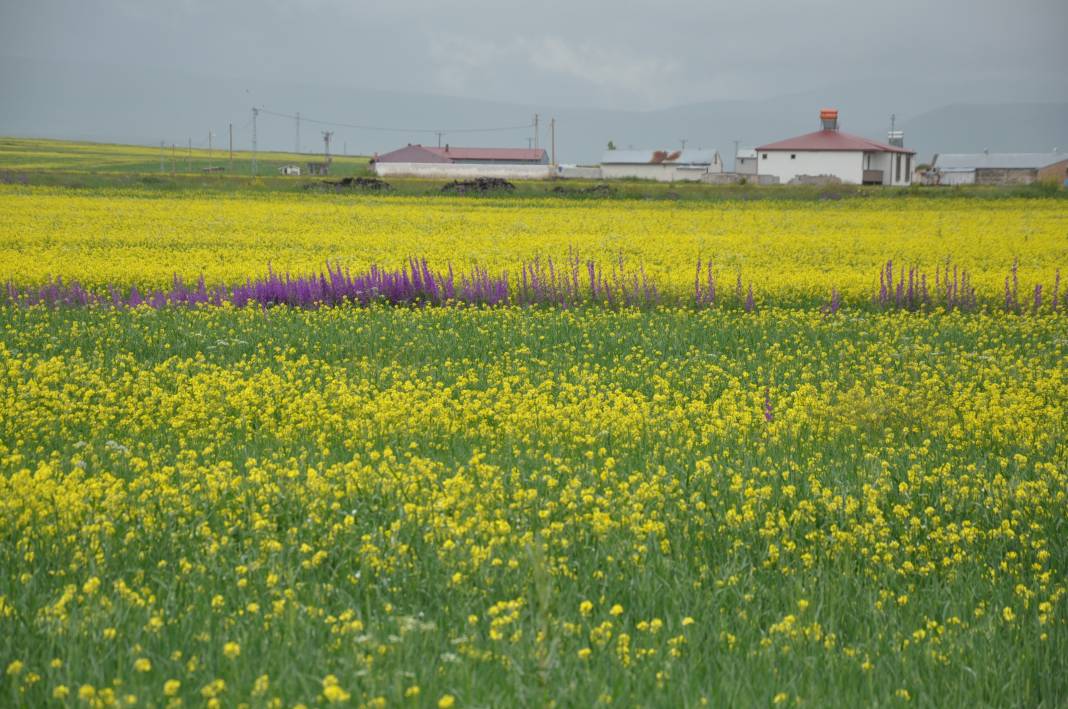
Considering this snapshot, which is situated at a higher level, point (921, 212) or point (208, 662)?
point (921, 212)

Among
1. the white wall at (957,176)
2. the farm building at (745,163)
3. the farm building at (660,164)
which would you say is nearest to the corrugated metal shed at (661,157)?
the farm building at (660,164)

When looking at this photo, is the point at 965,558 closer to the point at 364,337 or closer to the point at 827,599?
the point at 827,599

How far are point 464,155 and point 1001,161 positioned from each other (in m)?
64.9

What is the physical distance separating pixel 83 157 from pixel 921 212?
414 feet

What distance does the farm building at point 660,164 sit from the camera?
116 metres

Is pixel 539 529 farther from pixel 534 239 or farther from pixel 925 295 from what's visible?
pixel 534 239

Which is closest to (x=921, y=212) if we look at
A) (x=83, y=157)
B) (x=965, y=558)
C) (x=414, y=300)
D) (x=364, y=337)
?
(x=414, y=300)

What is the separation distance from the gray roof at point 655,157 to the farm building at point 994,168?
2572cm

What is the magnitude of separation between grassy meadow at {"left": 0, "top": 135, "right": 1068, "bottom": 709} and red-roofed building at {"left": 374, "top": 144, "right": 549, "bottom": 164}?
118224 millimetres

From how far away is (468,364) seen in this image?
455 inches

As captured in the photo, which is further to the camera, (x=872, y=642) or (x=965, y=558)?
(x=965, y=558)

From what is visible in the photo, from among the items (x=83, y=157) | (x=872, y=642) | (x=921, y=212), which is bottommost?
(x=872, y=642)

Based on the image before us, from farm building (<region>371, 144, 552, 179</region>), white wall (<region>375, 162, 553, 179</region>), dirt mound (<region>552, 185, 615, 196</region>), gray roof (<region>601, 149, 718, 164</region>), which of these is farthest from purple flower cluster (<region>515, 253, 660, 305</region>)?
gray roof (<region>601, 149, 718, 164</region>)

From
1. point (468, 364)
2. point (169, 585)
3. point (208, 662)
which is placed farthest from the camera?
point (468, 364)
